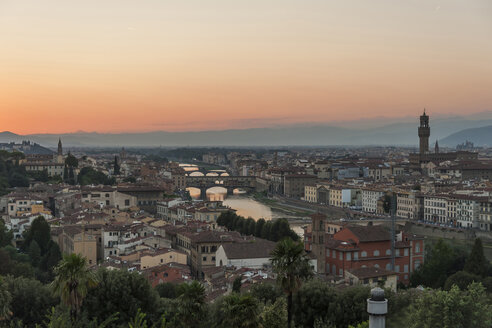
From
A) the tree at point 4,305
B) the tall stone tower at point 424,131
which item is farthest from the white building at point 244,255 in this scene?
the tall stone tower at point 424,131

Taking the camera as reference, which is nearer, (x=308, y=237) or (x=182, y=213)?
(x=308, y=237)

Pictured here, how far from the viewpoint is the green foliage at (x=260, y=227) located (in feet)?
72.9

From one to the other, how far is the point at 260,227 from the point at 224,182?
3514 centimetres

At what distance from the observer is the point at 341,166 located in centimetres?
6103

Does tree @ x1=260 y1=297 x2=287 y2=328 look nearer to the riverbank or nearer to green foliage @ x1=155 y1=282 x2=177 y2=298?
green foliage @ x1=155 y1=282 x2=177 y2=298

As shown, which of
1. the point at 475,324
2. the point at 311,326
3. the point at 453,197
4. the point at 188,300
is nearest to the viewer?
the point at 188,300

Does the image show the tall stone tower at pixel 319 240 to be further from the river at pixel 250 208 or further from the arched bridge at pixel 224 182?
the arched bridge at pixel 224 182

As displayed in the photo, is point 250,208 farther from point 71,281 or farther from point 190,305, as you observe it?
point 71,281

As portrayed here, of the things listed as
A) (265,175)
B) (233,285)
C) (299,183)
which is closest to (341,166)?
(265,175)

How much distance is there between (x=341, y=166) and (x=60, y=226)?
42.6m

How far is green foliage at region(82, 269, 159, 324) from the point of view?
1007cm

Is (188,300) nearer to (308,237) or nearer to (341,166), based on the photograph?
(308,237)

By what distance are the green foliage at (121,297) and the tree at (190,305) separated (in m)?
2.44

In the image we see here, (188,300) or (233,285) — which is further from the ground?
(188,300)
